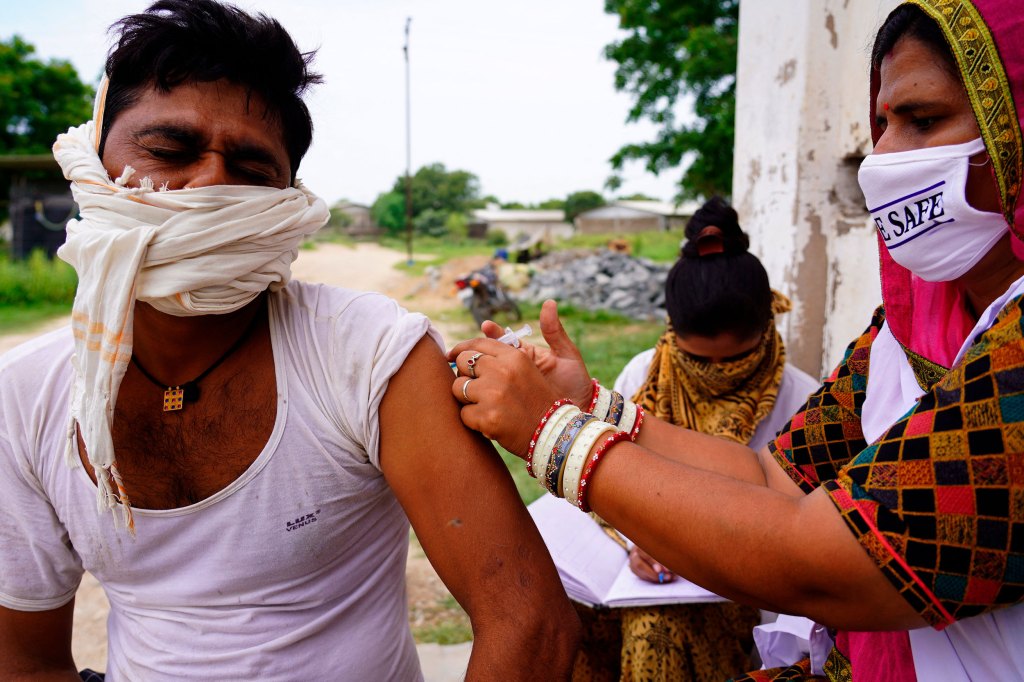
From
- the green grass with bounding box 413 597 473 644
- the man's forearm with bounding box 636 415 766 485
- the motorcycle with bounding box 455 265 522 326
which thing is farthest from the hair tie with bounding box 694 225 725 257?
the motorcycle with bounding box 455 265 522 326

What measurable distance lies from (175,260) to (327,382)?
1.35 feet

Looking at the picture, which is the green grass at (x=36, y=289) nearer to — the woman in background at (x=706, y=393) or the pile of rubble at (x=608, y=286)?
the pile of rubble at (x=608, y=286)

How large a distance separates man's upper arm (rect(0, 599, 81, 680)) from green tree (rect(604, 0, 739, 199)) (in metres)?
13.0

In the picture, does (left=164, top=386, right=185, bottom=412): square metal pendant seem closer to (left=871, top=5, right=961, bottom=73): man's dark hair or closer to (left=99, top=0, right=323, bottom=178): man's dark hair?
(left=99, top=0, right=323, bottom=178): man's dark hair

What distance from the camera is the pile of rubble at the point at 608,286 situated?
14.4 meters

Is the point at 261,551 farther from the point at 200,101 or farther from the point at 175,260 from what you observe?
the point at 200,101

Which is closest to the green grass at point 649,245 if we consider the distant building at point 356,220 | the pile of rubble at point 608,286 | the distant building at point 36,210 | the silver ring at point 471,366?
the pile of rubble at point 608,286

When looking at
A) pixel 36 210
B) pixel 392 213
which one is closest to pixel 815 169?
pixel 36 210

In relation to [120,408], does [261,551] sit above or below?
below

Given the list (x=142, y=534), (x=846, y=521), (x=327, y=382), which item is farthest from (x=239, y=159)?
(x=846, y=521)

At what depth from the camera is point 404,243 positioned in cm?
4353

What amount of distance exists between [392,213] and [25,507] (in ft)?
173

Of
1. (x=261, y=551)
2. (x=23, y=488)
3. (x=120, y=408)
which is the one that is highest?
(x=120, y=408)

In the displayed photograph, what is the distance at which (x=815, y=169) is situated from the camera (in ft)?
12.1
